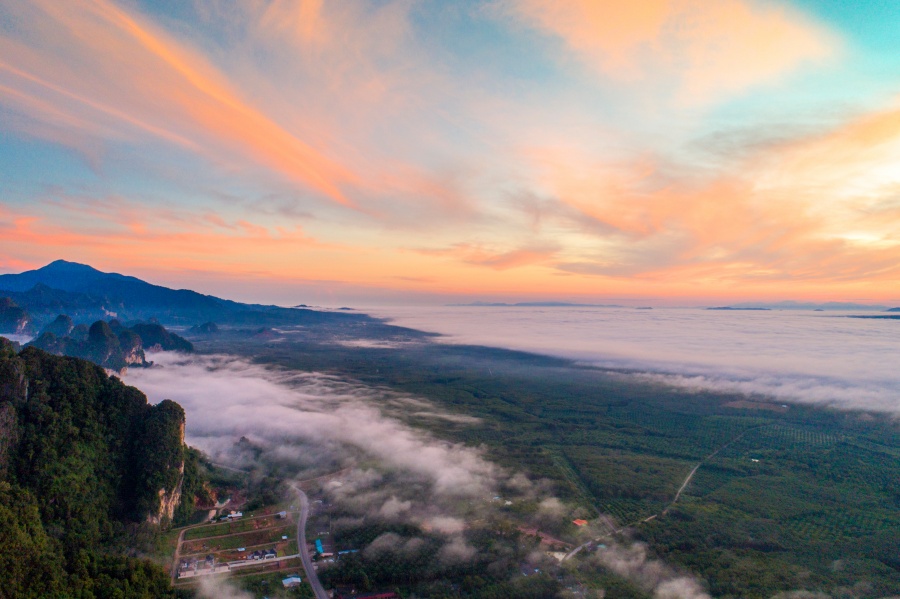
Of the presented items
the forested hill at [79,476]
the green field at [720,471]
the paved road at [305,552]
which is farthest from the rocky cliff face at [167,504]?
the green field at [720,471]

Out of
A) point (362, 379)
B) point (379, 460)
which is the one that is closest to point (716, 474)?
point (379, 460)

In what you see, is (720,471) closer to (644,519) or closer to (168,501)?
(644,519)

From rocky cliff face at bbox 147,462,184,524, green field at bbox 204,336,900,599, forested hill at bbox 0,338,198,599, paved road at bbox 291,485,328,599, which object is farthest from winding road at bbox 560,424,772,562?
rocky cliff face at bbox 147,462,184,524

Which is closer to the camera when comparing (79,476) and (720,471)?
(79,476)

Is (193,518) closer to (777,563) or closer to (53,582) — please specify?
(53,582)

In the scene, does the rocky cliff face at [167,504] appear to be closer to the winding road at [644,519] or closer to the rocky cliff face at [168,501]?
the rocky cliff face at [168,501]

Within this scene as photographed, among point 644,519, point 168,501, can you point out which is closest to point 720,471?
point 644,519
